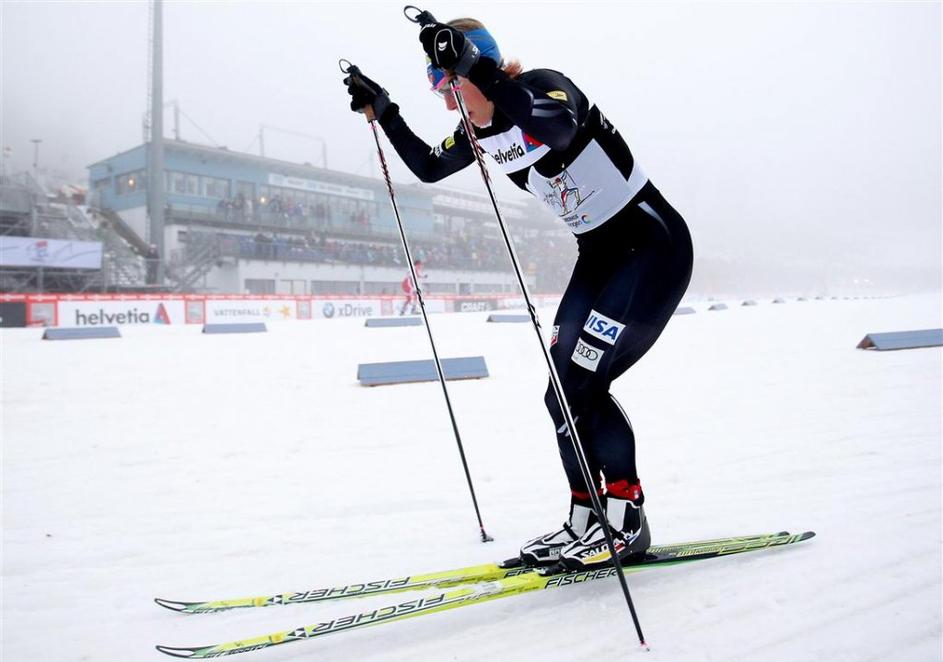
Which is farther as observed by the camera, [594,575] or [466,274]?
[466,274]

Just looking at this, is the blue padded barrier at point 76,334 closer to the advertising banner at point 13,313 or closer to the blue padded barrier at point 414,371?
the advertising banner at point 13,313

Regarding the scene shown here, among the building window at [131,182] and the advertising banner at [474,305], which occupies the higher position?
the building window at [131,182]

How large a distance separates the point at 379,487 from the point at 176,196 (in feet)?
103

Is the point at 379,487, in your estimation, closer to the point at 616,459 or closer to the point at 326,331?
the point at 616,459

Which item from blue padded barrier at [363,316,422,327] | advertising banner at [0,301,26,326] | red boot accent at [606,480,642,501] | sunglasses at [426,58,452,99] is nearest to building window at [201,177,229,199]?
advertising banner at [0,301,26,326]

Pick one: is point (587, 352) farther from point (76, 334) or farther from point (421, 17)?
point (76, 334)

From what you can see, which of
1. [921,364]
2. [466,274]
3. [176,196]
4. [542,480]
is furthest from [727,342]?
[176,196]

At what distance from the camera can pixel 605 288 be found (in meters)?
2.33

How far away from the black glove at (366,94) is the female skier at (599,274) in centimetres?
65

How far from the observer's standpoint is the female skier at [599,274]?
227 cm

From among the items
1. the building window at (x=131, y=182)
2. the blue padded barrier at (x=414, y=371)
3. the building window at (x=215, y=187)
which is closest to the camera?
the blue padded barrier at (x=414, y=371)

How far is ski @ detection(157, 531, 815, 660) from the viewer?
1.81 meters

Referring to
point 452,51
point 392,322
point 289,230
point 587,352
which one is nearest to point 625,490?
point 587,352

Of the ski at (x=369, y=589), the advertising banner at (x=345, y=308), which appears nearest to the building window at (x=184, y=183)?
the advertising banner at (x=345, y=308)
